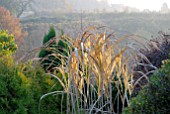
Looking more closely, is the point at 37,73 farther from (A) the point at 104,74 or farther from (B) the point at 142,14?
(B) the point at 142,14

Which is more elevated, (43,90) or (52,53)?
(52,53)

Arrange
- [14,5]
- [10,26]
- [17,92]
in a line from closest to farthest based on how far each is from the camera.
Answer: [17,92] < [10,26] < [14,5]

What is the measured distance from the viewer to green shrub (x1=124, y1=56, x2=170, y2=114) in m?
2.30

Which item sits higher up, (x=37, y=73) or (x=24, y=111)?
(x=37, y=73)

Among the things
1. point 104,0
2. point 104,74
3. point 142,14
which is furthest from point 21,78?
point 104,0

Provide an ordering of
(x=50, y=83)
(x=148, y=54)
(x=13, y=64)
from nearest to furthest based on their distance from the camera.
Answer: (x=13, y=64), (x=50, y=83), (x=148, y=54)

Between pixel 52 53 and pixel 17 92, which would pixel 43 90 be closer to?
pixel 17 92

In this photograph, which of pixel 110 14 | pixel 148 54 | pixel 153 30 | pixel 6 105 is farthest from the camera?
pixel 110 14

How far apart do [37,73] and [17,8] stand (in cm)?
2859

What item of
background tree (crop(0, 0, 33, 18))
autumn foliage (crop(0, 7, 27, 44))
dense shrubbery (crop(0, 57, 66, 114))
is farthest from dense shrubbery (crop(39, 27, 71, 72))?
background tree (crop(0, 0, 33, 18))

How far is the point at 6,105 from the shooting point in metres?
3.24

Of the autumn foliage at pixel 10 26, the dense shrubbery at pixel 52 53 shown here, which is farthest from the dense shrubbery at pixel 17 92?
the autumn foliage at pixel 10 26

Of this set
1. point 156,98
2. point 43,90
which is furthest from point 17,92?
point 156,98

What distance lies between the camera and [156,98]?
7.59ft
